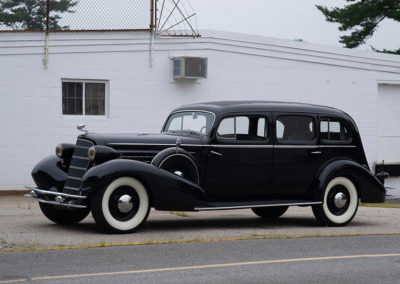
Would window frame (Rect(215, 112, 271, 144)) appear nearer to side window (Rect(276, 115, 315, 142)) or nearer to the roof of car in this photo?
the roof of car

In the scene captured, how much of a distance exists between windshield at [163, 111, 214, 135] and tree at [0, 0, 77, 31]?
21.8ft

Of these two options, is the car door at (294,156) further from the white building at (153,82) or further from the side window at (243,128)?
the white building at (153,82)

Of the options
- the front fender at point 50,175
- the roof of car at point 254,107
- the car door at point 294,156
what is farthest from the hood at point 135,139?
the car door at point 294,156

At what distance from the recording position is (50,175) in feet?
37.0

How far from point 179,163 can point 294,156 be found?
2026 millimetres

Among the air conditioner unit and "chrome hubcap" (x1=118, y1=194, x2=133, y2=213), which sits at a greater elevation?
the air conditioner unit

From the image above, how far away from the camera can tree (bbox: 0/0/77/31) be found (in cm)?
1761

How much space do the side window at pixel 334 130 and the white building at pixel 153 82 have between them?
744 cm

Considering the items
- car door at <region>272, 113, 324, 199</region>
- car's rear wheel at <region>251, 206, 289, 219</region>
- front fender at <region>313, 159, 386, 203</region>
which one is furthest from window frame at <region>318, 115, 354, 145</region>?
car's rear wheel at <region>251, 206, 289, 219</region>

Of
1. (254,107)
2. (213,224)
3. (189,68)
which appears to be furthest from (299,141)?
(189,68)

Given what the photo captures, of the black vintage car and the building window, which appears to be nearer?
the black vintage car

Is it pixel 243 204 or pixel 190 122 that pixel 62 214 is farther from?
pixel 243 204

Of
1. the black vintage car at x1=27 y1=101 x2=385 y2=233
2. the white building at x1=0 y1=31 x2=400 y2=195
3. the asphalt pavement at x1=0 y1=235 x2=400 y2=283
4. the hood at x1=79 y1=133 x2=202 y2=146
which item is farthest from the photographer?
the white building at x1=0 y1=31 x2=400 y2=195

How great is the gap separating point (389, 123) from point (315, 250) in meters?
14.7
